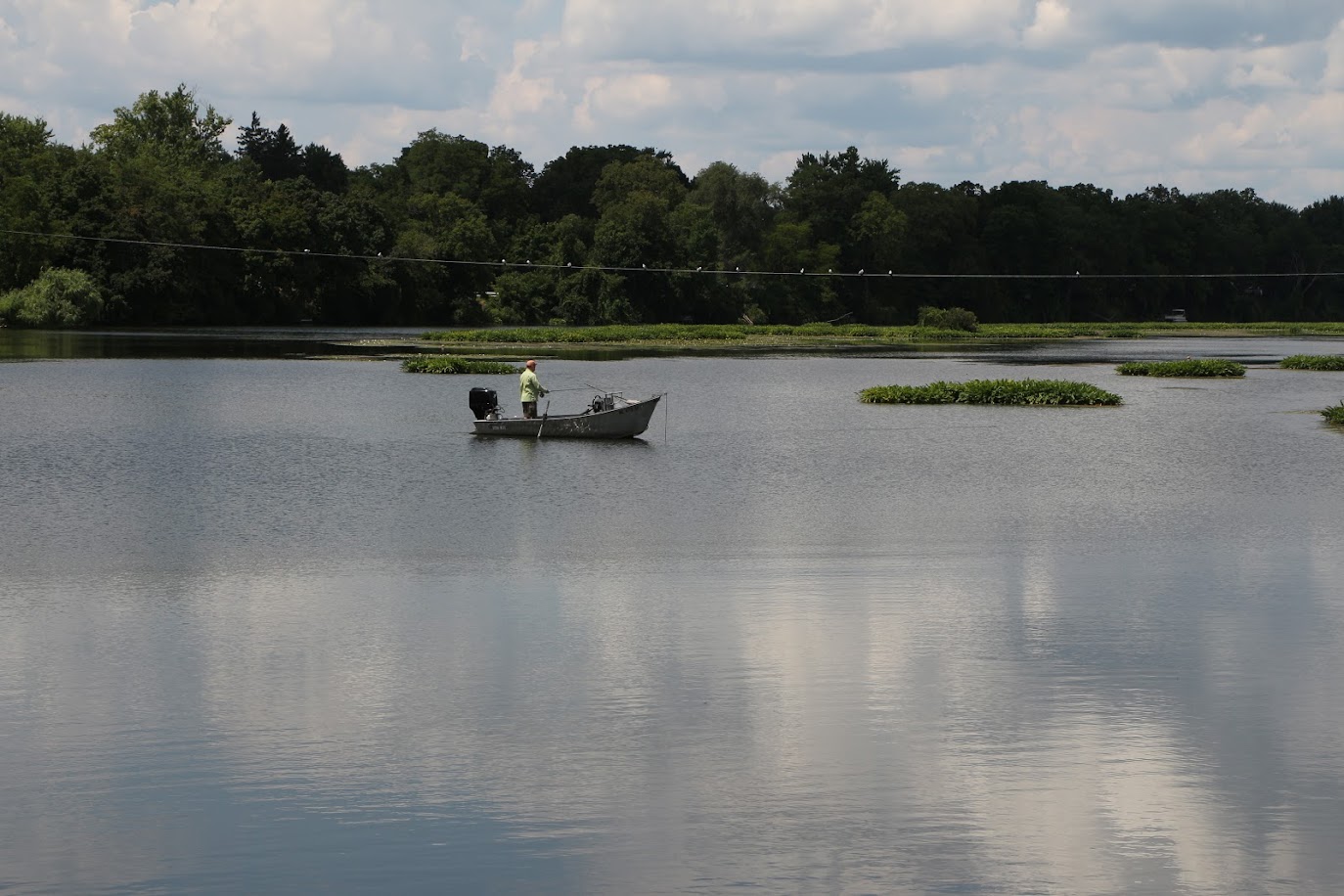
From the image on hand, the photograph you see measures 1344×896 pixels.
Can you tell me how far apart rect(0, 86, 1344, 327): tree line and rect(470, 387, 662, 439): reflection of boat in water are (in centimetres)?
8490

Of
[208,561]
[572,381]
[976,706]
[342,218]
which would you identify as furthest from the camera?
[342,218]

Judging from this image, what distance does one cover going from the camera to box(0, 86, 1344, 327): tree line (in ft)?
411

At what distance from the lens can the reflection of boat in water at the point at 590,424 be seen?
132 feet

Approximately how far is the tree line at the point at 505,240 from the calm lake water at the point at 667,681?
98159 millimetres

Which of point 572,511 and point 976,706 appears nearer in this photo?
point 976,706

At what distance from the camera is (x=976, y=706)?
46.0ft

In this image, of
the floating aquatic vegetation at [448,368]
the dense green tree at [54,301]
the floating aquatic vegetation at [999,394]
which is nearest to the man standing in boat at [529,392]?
the floating aquatic vegetation at [999,394]

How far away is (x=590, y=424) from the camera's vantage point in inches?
1601

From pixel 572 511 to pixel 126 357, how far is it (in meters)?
59.0

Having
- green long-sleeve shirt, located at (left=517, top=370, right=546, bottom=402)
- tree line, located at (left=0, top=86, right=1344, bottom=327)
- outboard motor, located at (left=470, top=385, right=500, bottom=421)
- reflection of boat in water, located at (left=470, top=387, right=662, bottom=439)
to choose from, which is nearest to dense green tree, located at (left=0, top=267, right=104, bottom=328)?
tree line, located at (left=0, top=86, right=1344, bottom=327)

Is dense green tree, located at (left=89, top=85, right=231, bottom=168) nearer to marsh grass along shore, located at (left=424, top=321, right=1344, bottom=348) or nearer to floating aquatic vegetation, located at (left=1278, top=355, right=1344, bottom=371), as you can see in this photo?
marsh grass along shore, located at (left=424, top=321, right=1344, bottom=348)

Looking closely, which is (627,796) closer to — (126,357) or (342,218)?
(126,357)

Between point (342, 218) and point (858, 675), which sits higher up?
point (342, 218)

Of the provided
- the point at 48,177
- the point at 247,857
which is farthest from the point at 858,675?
the point at 48,177
